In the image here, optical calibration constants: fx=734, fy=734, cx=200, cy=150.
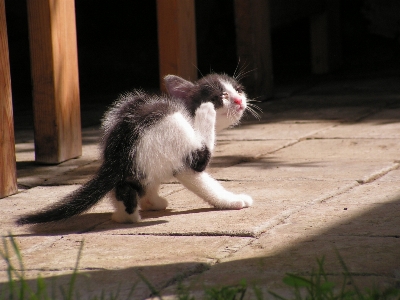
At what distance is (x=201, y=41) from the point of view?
10047 millimetres

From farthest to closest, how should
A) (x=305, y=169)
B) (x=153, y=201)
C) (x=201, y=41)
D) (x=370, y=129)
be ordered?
(x=201, y=41) < (x=370, y=129) < (x=305, y=169) < (x=153, y=201)

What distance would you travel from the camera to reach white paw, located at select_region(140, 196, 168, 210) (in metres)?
3.70

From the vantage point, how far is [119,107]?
11.8ft

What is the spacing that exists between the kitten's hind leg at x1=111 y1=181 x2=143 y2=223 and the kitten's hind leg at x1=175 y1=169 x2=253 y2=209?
0.24m

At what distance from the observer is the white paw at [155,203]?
12.1ft

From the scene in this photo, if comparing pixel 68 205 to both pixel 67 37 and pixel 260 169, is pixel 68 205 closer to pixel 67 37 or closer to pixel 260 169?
pixel 260 169

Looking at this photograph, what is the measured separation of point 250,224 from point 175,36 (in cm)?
292

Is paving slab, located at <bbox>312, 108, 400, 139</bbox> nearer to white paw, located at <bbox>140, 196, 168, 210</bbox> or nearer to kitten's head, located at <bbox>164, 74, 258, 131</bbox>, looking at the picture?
kitten's head, located at <bbox>164, 74, 258, 131</bbox>

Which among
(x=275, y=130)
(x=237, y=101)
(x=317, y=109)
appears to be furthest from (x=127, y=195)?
(x=317, y=109)

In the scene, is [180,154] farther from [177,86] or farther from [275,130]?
[275,130]

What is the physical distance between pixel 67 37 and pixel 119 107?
5.39 feet

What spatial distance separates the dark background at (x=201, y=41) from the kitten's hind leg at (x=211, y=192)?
609 centimetres

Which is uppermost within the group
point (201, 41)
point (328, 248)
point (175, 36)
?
point (175, 36)

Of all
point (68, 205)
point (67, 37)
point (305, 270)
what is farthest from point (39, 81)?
point (305, 270)
